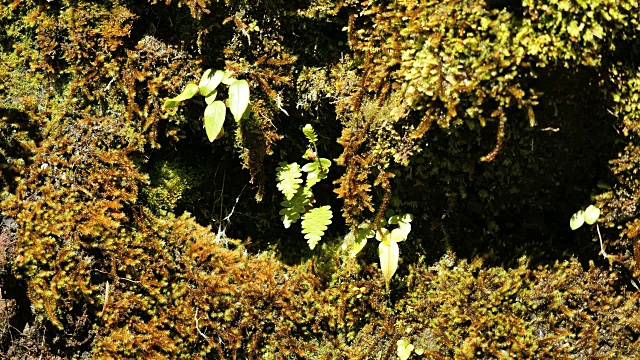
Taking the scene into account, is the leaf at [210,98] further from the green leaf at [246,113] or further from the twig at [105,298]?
the twig at [105,298]

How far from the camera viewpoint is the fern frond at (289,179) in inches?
130

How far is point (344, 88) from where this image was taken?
318 cm

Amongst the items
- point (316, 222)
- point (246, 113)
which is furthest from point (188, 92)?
point (316, 222)

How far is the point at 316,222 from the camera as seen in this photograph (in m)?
3.26

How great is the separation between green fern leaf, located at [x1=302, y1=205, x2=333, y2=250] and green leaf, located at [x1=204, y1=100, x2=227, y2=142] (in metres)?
0.69

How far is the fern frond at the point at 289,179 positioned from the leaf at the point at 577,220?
1.46 metres

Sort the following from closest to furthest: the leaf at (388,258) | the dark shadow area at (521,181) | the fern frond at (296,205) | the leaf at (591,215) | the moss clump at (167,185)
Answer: the dark shadow area at (521,181)
the leaf at (591,215)
the leaf at (388,258)
the fern frond at (296,205)
the moss clump at (167,185)

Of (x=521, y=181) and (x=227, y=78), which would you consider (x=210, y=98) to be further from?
(x=521, y=181)

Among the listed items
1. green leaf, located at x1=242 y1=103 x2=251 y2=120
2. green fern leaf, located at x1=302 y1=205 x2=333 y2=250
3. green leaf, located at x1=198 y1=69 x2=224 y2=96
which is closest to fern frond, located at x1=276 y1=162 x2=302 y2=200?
green fern leaf, located at x1=302 y1=205 x2=333 y2=250

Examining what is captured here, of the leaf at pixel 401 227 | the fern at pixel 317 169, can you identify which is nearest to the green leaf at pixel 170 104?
the fern at pixel 317 169

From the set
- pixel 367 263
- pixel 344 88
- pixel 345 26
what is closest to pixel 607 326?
pixel 367 263

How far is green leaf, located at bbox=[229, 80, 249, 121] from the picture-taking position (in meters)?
3.03

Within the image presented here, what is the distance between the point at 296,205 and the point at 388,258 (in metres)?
0.63

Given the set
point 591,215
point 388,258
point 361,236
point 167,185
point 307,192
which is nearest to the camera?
point 591,215
